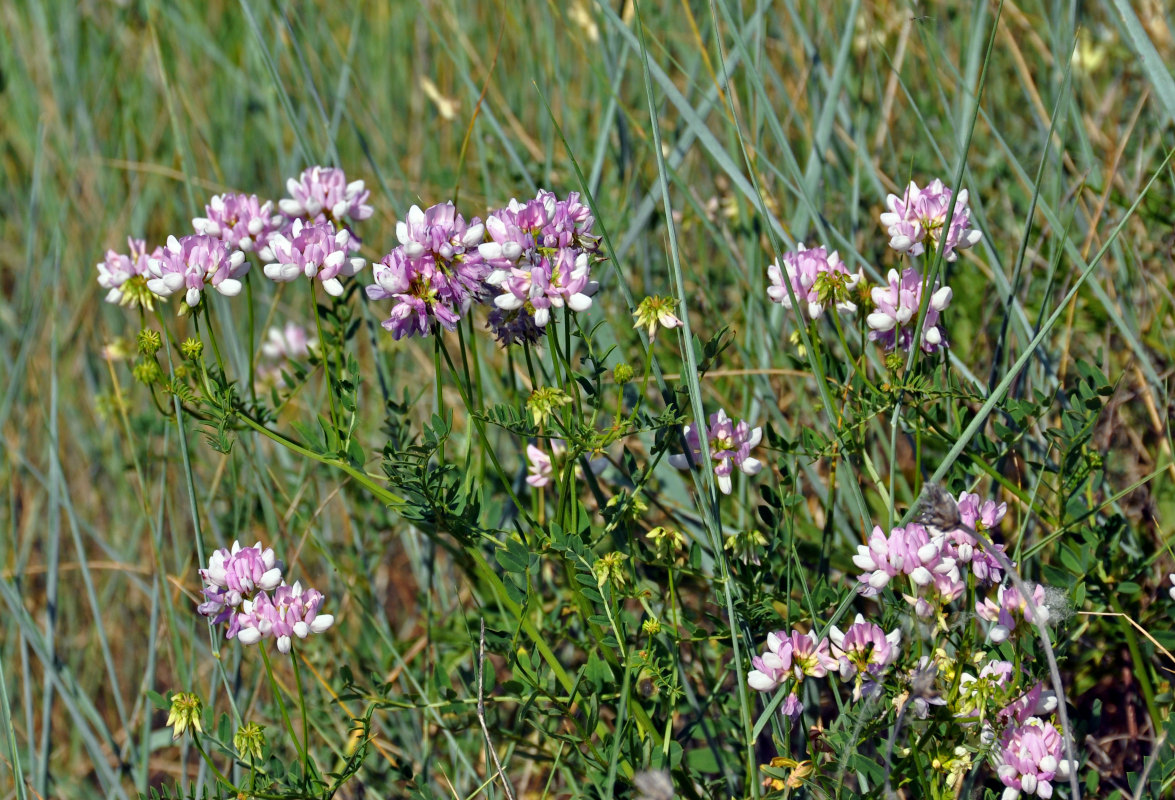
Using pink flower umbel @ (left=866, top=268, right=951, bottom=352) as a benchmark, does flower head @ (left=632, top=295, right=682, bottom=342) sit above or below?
above

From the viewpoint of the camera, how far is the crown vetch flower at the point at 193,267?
3.65 feet

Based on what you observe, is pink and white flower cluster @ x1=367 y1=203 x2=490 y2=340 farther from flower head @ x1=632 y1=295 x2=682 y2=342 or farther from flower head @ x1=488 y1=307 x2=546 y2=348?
flower head @ x1=632 y1=295 x2=682 y2=342

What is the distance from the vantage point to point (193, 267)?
1.12 m

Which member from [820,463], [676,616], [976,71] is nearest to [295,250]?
[676,616]

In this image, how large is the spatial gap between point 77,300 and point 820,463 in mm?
1843

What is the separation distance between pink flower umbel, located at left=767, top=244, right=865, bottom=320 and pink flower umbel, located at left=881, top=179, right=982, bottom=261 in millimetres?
65

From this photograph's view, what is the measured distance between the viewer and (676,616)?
3.71 ft

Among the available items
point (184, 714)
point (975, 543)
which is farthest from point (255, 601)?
point (975, 543)

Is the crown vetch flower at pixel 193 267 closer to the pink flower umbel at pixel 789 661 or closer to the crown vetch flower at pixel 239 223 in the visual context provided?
the crown vetch flower at pixel 239 223

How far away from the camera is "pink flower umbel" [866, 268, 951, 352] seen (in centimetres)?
107

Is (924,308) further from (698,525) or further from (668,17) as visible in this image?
(668,17)

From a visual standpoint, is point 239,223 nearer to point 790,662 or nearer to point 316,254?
point 316,254

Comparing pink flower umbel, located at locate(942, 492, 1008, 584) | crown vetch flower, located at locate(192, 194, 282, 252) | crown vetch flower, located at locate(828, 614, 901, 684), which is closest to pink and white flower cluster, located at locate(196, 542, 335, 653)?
crown vetch flower, located at locate(192, 194, 282, 252)

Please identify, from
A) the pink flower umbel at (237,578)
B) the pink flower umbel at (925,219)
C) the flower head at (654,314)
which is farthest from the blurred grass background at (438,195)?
the pink flower umbel at (237,578)
